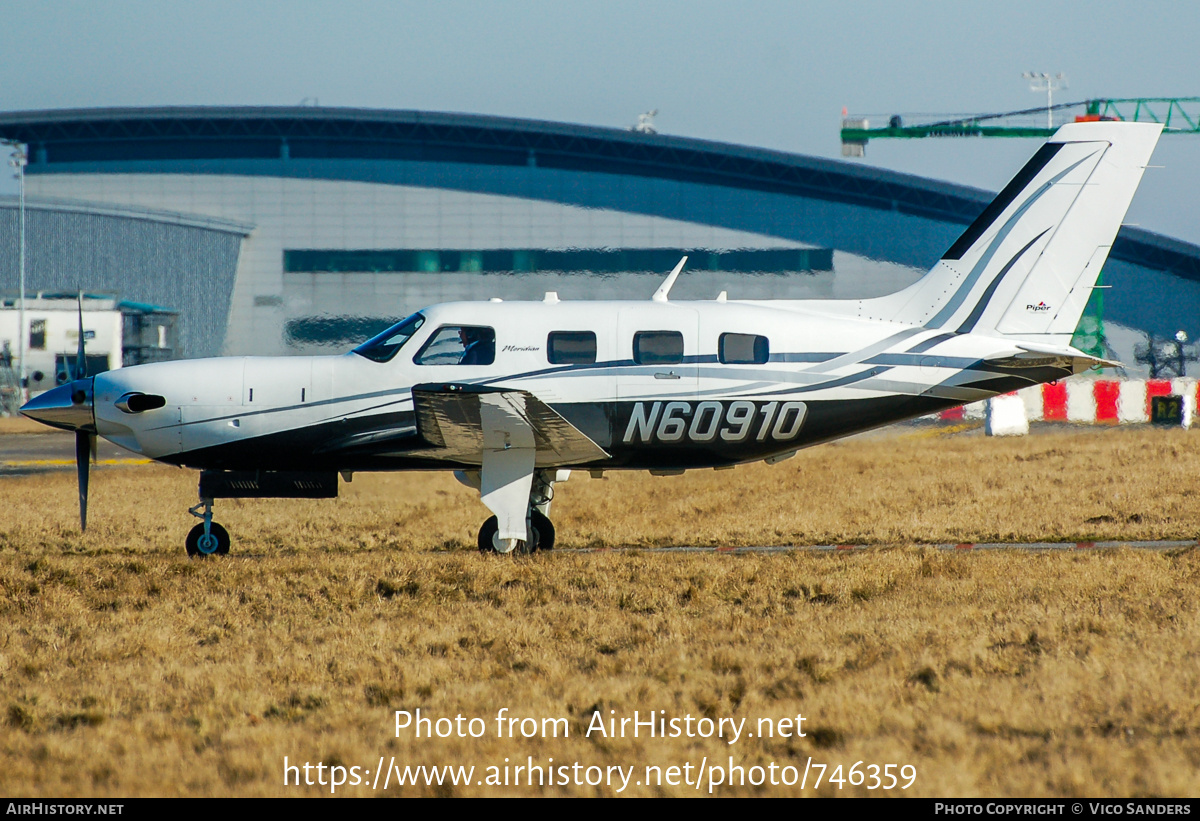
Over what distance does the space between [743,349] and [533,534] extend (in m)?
3.52

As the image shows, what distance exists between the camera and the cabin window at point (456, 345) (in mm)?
12820

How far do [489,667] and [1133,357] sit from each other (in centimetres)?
Answer: 5110

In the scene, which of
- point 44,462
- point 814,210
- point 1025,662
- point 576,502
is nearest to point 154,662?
point 1025,662

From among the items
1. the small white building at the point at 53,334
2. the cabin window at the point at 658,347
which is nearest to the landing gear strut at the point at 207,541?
the cabin window at the point at 658,347

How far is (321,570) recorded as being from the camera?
1164cm

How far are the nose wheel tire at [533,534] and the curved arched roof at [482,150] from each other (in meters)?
42.6

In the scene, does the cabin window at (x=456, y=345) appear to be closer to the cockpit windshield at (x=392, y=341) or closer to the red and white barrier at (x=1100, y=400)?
the cockpit windshield at (x=392, y=341)

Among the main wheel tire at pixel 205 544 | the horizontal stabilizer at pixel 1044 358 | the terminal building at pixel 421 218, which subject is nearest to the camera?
the horizontal stabilizer at pixel 1044 358

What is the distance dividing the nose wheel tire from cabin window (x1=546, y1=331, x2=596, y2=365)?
2184mm

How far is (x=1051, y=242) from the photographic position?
13195 mm

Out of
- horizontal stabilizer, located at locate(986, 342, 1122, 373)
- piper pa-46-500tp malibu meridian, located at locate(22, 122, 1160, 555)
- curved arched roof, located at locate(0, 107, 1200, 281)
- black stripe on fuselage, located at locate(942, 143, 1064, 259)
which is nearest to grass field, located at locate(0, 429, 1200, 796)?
piper pa-46-500tp malibu meridian, located at locate(22, 122, 1160, 555)

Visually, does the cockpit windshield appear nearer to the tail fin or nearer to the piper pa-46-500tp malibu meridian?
the piper pa-46-500tp malibu meridian

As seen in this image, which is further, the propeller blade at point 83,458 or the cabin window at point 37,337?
the cabin window at point 37,337

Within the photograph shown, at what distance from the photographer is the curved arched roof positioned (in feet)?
179
